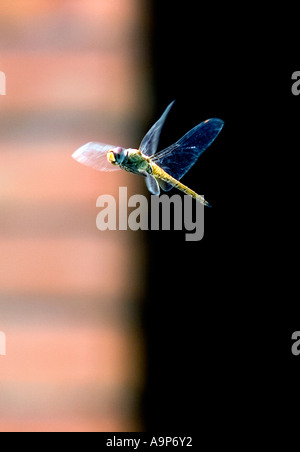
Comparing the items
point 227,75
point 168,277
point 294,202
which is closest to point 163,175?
point 227,75

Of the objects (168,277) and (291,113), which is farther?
(168,277)

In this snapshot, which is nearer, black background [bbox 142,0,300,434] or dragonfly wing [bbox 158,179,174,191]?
dragonfly wing [bbox 158,179,174,191]

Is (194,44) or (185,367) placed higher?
(194,44)

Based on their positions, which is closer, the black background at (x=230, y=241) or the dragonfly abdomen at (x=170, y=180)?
the dragonfly abdomen at (x=170, y=180)

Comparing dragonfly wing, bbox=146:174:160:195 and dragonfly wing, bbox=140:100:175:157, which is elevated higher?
dragonfly wing, bbox=140:100:175:157

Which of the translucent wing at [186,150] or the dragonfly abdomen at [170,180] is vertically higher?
the translucent wing at [186,150]

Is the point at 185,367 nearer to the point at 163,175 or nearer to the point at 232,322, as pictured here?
the point at 232,322

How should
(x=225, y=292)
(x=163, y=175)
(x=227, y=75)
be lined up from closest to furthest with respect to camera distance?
(x=163, y=175) < (x=227, y=75) < (x=225, y=292)
